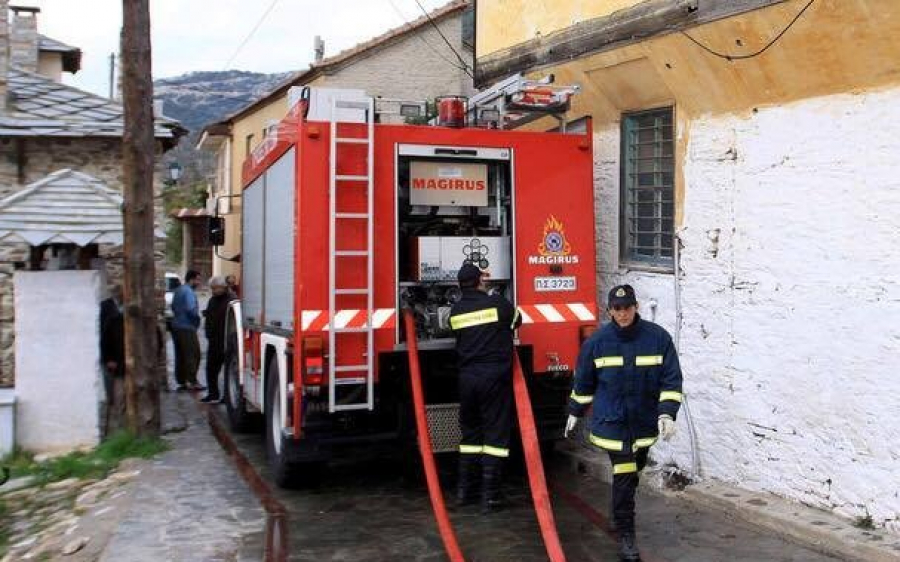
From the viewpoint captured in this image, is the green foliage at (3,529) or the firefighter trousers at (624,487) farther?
the green foliage at (3,529)

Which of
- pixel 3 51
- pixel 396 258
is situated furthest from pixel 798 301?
pixel 3 51

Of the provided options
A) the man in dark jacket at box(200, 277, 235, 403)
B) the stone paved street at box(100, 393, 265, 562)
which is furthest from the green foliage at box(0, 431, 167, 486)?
the man in dark jacket at box(200, 277, 235, 403)

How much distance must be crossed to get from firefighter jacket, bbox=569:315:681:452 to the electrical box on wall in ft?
6.18

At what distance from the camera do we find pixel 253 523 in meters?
6.61

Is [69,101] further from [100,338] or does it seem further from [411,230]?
[411,230]

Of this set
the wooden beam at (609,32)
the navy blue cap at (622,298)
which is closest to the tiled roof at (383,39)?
the wooden beam at (609,32)

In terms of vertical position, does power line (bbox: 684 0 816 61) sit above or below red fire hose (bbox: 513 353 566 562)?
above

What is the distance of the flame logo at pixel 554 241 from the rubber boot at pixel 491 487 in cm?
173

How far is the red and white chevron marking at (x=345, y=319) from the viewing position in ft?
21.6

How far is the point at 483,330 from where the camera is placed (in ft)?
21.7

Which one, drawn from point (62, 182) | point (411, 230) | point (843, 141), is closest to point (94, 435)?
point (62, 182)

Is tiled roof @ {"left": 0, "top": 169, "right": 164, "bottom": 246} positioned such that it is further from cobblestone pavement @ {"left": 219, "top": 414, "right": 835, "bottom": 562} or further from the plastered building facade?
the plastered building facade

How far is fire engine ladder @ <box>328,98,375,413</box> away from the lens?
657 centimetres

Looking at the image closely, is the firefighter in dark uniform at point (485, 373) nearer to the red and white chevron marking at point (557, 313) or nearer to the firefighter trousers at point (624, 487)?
the red and white chevron marking at point (557, 313)
